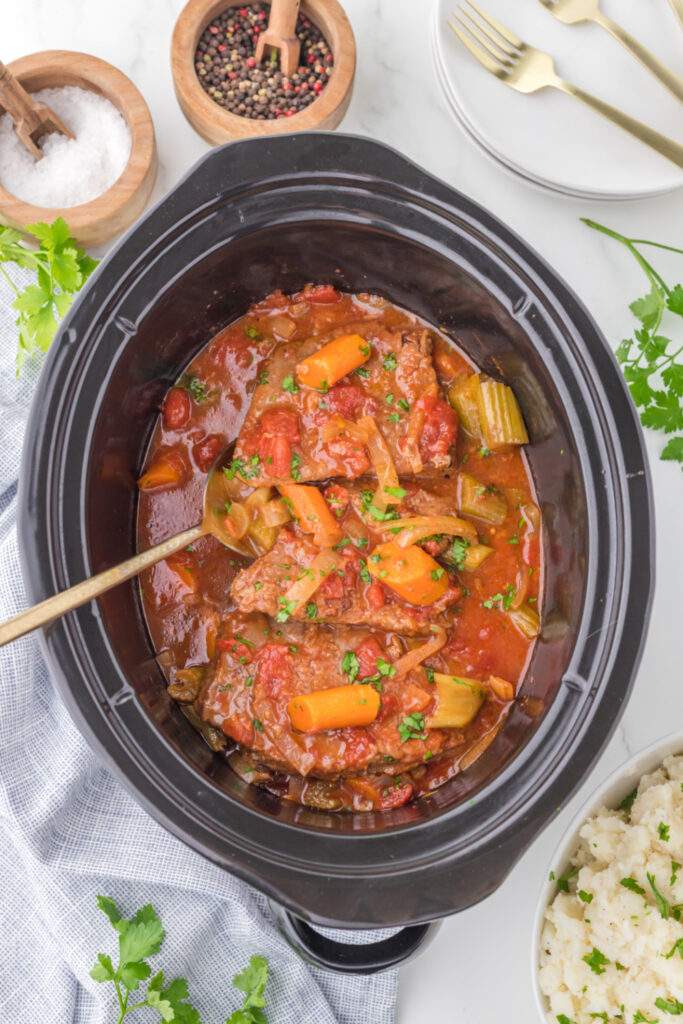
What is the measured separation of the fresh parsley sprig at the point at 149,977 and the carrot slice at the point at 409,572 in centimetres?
153

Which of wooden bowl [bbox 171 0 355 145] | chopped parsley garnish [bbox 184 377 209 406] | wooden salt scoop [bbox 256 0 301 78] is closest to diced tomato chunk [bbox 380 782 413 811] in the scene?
chopped parsley garnish [bbox 184 377 209 406]

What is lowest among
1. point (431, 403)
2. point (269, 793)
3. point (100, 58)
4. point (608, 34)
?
point (269, 793)

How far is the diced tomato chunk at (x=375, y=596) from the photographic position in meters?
3.58

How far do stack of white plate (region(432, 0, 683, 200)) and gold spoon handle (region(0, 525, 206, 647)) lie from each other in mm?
2049

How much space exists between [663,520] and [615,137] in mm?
1529

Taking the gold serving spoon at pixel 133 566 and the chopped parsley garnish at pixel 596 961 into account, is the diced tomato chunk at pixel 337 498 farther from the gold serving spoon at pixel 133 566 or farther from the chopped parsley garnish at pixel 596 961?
the chopped parsley garnish at pixel 596 961

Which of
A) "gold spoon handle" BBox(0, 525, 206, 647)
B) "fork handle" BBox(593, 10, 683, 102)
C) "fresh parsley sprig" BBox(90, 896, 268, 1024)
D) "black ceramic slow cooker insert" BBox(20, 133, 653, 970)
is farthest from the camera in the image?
"fork handle" BBox(593, 10, 683, 102)

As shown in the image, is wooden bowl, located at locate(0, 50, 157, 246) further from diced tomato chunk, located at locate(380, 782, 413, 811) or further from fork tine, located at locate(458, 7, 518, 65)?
diced tomato chunk, located at locate(380, 782, 413, 811)

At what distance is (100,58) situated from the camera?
13.2 feet

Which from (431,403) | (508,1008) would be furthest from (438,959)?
(431,403)

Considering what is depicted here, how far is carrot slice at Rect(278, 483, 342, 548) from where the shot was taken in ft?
11.7

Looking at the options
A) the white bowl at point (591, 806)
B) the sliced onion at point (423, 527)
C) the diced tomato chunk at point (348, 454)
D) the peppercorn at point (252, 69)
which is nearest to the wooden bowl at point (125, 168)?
the peppercorn at point (252, 69)

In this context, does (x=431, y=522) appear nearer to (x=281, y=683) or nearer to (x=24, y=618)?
(x=281, y=683)

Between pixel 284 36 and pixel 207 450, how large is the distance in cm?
154
